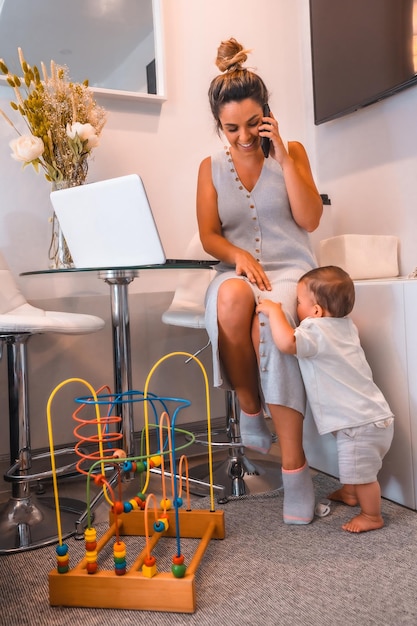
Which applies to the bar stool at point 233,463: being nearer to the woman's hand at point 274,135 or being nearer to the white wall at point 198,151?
the white wall at point 198,151

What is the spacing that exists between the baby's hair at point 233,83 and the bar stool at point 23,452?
2.38 ft

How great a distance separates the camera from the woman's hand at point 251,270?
1533 mm

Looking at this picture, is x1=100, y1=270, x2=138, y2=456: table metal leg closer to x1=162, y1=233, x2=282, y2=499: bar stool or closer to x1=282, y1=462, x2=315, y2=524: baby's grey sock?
x1=162, y1=233, x2=282, y2=499: bar stool

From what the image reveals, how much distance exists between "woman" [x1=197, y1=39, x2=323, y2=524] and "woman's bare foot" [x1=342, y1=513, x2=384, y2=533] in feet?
0.34

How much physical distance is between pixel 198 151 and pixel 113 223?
3.55 ft

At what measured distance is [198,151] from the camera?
2.32m

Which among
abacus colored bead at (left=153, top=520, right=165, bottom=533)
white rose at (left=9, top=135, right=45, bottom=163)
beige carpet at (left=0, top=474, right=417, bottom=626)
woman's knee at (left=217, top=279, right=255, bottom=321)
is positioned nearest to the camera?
beige carpet at (left=0, top=474, right=417, bottom=626)

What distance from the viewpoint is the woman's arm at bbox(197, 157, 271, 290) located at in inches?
61.0

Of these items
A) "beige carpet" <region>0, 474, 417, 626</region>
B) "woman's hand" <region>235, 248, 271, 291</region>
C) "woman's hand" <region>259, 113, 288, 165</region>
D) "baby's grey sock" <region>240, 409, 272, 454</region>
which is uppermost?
"woman's hand" <region>259, 113, 288, 165</region>

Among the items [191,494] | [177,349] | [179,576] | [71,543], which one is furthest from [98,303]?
[179,576]

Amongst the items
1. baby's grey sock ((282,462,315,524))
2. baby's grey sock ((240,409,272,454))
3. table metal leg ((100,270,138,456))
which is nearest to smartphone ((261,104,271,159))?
table metal leg ((100,270,138,456))

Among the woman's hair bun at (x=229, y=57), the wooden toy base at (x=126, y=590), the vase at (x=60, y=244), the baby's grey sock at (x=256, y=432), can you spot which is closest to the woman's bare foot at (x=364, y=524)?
the baby's grey sock at (x=256, y=432)

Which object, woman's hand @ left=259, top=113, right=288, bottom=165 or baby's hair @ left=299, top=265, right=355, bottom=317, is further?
woman's hand @ left=259, top=113, right=288, bottom=165

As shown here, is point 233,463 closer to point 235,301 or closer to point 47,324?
point 235,301
